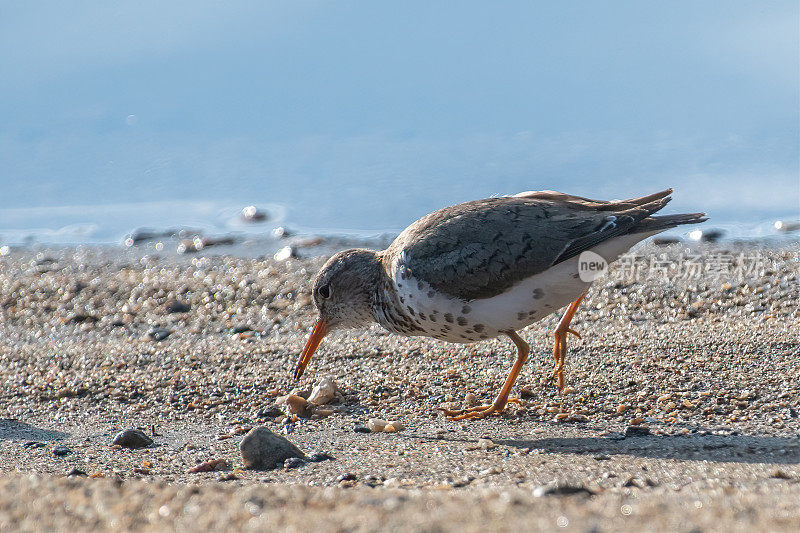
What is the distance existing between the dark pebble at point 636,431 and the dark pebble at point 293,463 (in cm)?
176

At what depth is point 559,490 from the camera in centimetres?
334

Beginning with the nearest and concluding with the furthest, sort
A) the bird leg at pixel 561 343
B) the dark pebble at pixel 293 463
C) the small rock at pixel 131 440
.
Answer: the dark pebble at pixel 293 463, the small rock at pixel 131 440, the bird leg at pixel 561 343

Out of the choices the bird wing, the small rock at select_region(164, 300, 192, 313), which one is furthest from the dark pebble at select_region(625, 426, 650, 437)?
the small rock at select_region(164, 300, 192, 313)

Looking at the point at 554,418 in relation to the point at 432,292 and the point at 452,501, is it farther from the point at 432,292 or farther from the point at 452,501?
the point at 452,501

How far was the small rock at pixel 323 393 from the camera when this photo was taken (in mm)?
5688

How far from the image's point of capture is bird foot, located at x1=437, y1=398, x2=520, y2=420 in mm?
5414

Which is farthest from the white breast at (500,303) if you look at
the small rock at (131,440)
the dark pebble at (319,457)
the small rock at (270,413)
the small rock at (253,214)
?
the small rock at (253,214)

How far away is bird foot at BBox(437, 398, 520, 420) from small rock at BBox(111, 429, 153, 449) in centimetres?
178

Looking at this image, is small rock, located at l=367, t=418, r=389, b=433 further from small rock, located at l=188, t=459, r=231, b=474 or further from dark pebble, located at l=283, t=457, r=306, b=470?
small rock, located at l=188, t=459, r=231, b=474

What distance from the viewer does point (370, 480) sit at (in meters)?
4.12

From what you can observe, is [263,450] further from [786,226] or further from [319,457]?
[786,226]

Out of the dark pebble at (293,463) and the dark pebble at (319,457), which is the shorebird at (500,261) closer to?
the dark pebble at (319,457)

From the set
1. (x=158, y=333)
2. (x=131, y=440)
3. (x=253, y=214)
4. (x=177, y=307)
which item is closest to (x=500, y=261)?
(x=131, y=440)

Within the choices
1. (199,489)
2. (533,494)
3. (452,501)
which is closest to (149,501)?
(199,489)
